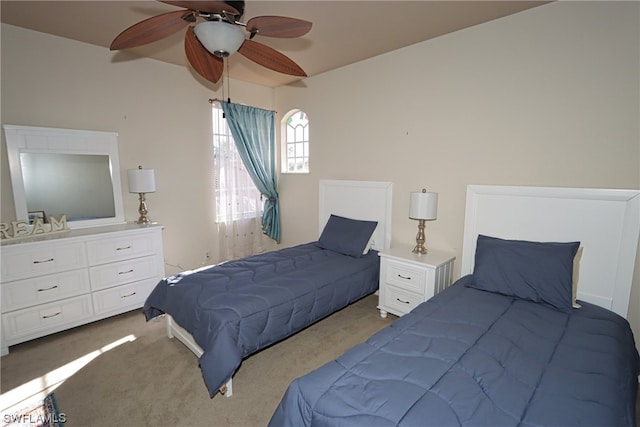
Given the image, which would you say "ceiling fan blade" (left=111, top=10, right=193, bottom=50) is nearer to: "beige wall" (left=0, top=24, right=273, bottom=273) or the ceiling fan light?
the ceiling fan light

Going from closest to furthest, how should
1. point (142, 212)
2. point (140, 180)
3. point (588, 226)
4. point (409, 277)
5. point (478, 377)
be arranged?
1. point (478, 377)
2. point (588, 226)
3. point (409, 277)
4. point (140, 180)
5. point (142, 212)

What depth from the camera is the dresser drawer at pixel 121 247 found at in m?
2.74

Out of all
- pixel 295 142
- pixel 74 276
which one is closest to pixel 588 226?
pixel 295 142

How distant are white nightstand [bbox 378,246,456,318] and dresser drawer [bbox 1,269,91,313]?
272cm

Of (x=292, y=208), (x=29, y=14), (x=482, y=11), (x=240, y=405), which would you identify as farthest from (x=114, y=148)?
(x=482, y=11)

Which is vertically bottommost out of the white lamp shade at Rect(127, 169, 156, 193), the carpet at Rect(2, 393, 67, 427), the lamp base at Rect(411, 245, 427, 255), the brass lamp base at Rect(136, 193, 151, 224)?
the carpet at Rect(2, 393, 67, 427)

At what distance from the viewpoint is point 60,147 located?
9.45 ft

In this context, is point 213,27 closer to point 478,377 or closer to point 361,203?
point 478,377

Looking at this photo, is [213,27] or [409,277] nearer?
[213,27]

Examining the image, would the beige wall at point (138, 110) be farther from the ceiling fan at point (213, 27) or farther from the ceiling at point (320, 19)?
the ceiling fan at point (213, 27)

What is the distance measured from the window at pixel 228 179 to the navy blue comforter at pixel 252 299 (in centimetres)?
145

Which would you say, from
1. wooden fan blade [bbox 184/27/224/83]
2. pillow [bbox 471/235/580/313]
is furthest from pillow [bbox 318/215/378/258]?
wooden fan blade [bbox 184/27/224/83]

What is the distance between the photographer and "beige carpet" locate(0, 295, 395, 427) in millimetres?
1806

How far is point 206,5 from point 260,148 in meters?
2.85
